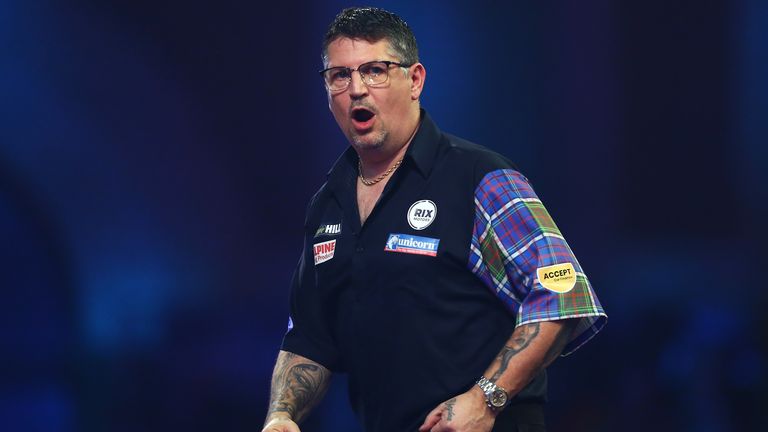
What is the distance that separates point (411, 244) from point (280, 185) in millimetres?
2067

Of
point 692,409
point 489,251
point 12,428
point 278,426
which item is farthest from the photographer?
point 12,428

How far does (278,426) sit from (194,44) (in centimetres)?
235

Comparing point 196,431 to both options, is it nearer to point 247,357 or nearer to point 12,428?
point 247,357

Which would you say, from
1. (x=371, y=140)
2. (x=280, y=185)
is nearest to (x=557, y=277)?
(x=371, y=140)

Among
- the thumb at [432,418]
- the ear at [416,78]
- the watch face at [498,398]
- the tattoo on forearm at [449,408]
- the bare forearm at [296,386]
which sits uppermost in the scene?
the ear at [416,78]

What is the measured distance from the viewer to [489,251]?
8.03ft

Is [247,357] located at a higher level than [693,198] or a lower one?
lower

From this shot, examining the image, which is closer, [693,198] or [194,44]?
[693,198]

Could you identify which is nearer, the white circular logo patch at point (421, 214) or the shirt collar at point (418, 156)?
the white circular logo patch at point (421, 214)

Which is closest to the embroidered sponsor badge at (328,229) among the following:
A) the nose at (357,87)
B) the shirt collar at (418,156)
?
the shirt collar at (418,156)

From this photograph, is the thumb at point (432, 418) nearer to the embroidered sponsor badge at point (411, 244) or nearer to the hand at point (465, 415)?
the hand at point (465, 415)

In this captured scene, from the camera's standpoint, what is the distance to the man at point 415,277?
2369 mm

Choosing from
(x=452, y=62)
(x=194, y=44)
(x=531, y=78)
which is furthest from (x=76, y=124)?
(x=531, y=78)

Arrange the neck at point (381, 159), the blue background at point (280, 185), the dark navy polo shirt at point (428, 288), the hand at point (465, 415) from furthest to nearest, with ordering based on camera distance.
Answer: the blue background at point (280, 185) < the neck at point (381, 159) < the dark navy polo shirt at point (428, 288) < the hand at point (465, 415)
